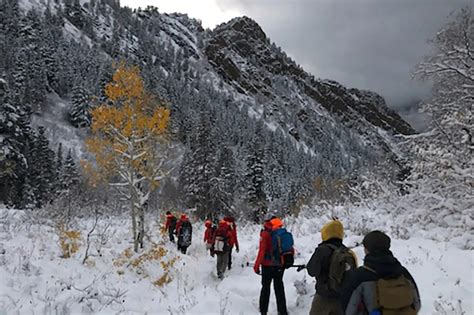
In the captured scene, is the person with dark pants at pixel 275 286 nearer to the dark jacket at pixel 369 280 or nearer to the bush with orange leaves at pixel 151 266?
the dark jacket at pixel 369 280

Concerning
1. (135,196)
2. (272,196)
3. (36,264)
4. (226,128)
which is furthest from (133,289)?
(226,128)

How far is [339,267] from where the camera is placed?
4363mm

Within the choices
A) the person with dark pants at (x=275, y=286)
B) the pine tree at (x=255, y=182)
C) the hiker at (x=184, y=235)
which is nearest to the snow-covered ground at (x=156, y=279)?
the person with dark pants at (x=275, y=286)

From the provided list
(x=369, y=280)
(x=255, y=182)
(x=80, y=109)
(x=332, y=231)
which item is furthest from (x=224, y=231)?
(x=80, y=109)

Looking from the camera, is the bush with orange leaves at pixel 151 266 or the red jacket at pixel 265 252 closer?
the red jacket at pixel 265 252

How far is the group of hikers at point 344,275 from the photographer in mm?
3439

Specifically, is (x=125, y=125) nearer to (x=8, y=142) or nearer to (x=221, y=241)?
(x=221, y=241)

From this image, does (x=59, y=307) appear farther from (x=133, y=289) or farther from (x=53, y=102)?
(x=53, y=102)

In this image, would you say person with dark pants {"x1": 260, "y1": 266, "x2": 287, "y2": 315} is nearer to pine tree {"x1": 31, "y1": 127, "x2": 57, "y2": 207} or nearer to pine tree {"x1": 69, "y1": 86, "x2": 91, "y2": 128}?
pine tree {"x1": 31, "y1": 127, "x2": 57, "y2": 207}

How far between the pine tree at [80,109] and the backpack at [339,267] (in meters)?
86.9

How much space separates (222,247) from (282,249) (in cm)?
391

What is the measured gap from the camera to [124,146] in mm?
14758

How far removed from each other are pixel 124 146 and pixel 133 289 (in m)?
6.72

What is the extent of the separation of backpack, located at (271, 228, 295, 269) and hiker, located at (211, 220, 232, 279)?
3821 mm
